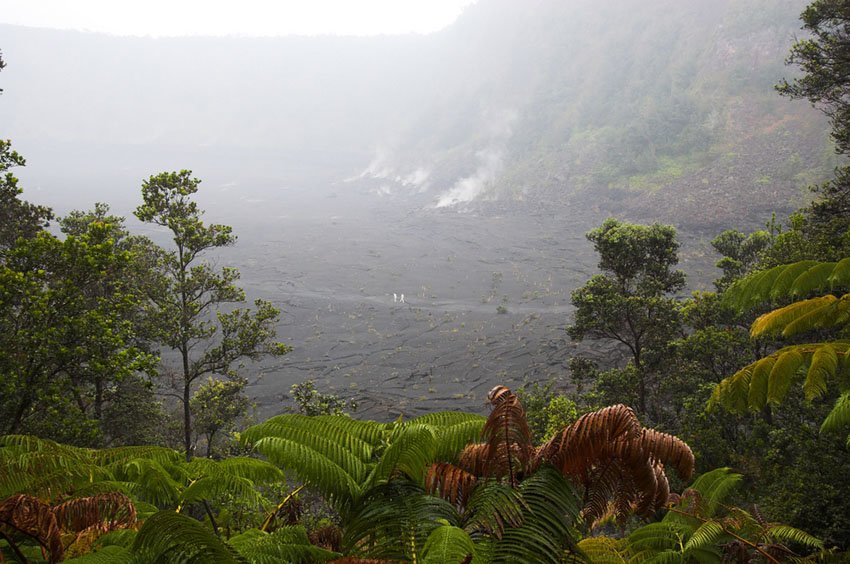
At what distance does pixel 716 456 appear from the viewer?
11.8 meters

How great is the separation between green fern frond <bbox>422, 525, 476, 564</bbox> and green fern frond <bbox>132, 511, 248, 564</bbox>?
2.86 feet

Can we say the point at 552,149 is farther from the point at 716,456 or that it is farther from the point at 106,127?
the point at 106,127

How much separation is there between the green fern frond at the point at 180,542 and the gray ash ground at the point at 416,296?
1564 cm

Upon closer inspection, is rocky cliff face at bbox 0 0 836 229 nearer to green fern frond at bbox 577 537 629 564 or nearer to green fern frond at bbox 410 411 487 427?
green fern frond at bbox 577 537 629 564

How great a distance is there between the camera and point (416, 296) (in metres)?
38.3

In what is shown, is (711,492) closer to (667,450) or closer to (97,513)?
(667,450)

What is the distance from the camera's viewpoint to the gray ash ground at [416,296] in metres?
25.0

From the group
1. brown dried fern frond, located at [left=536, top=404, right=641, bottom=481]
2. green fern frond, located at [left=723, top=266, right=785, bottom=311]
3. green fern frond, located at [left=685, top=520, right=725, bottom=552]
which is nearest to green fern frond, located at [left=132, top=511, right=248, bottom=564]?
brown dried fern frond, located at [left=536, top=404, right=641, bottom=481]

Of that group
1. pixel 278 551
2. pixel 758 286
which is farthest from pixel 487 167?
pixel 278 551

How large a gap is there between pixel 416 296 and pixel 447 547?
36065mm

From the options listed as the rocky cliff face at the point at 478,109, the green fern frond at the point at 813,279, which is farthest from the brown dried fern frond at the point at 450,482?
the rocky cliff face at the point at 478,109

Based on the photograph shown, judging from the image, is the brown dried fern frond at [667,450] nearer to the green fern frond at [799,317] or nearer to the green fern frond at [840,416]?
the green fern frond at [799,317]

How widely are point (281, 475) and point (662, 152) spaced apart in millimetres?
61369

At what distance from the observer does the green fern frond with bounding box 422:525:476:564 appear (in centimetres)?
225
